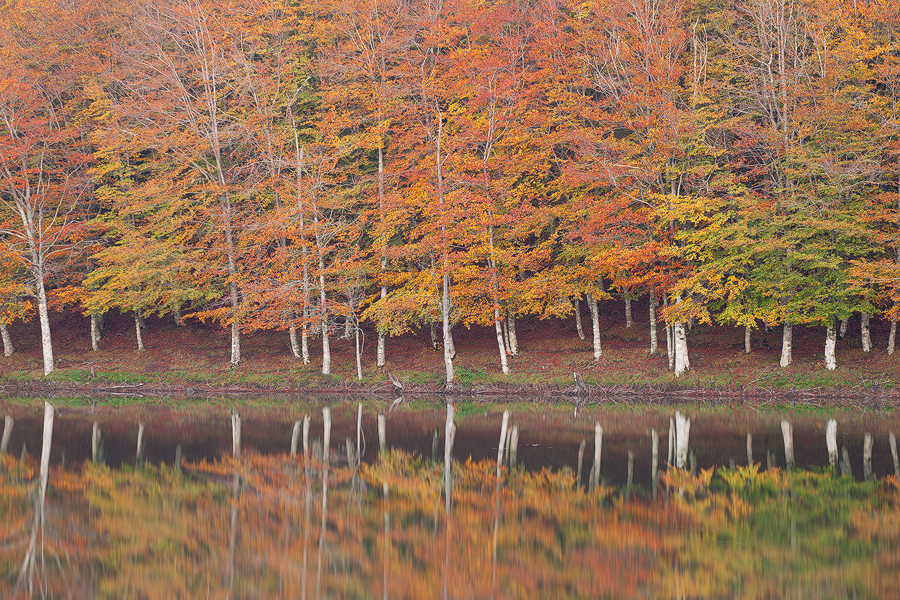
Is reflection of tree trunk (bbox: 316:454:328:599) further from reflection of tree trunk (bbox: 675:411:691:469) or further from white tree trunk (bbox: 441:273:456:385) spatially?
white tree trunk (bbox: 441:273:456:385)

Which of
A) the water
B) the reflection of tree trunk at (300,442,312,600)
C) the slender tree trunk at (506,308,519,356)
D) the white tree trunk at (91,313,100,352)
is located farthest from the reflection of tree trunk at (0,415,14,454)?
the slender tree trunk at (506,308,519,356)

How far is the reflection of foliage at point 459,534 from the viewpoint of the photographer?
926cm

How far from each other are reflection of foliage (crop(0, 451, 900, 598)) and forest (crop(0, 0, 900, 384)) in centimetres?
1488

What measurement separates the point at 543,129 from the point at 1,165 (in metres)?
24.4

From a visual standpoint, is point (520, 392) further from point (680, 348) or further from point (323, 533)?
point (323, 533)

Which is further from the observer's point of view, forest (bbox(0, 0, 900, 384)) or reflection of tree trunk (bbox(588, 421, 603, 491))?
forest (bbox(0, 0, 900, 384))

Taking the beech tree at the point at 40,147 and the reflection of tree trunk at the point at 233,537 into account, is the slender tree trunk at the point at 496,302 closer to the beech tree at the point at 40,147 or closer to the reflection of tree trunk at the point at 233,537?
the reflection of tree trunk at the point at 233,537

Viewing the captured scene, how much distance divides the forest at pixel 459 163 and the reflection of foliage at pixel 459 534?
14.9 metres

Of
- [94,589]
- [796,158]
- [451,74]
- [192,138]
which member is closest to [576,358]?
[796,158]

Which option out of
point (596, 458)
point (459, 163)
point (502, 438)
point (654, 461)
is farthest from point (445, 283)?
point (654, 461)

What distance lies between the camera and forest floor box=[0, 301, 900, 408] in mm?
27422

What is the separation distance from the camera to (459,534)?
37.3ft

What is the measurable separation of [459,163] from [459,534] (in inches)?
879

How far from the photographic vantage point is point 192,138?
34.2 metres
